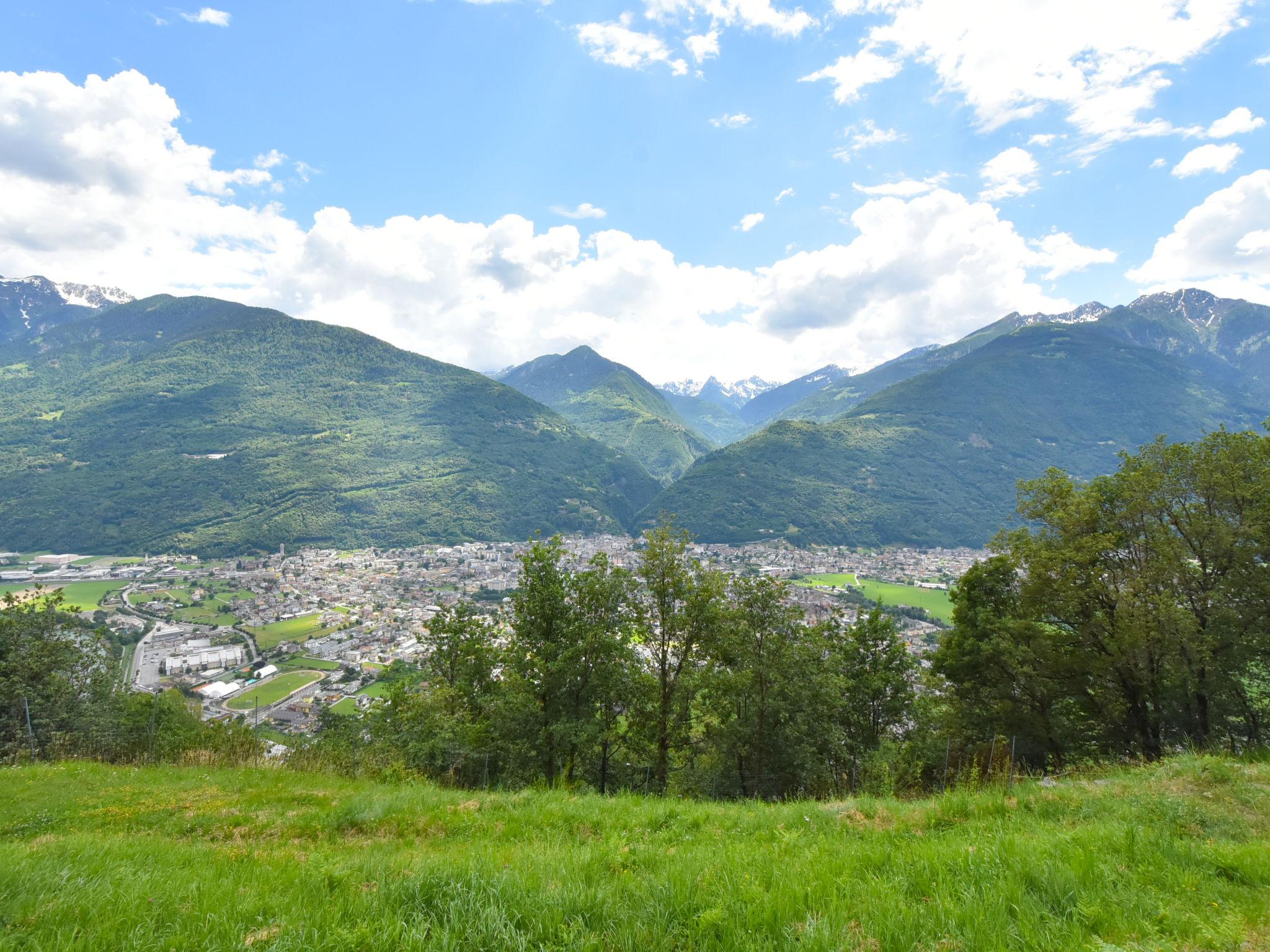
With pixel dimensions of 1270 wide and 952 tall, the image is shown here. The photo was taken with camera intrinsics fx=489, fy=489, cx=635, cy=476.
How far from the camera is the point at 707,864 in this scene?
4332 millimetres

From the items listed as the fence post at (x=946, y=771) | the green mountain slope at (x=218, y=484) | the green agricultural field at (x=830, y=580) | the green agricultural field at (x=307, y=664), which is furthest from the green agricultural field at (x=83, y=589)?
the green agricultural field at (x=830, y=580)

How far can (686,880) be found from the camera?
11.9 feet

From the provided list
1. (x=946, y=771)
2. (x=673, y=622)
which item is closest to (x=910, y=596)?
(x=673, y=622)

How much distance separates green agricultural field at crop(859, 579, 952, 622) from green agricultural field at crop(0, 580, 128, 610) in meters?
115

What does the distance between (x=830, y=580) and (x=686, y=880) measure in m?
105

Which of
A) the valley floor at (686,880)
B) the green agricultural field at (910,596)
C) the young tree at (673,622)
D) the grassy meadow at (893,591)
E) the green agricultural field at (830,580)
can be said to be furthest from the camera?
the green agricultural field at (830,580)

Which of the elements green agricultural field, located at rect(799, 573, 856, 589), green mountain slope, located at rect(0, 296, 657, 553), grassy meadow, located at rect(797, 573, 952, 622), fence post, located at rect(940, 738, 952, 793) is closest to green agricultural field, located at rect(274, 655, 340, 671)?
fence post, located at rect(940, 738, 952, 793)

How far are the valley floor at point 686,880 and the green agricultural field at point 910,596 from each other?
2824 inches

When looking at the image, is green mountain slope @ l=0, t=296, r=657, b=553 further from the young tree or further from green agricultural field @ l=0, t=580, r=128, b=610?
the young tree

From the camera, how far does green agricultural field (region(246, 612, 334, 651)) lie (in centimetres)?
5978

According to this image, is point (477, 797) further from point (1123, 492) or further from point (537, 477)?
point (537, 477)

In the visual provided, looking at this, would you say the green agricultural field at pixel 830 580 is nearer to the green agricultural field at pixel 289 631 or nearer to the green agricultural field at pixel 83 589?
the green agricultural field at pixel 289 631

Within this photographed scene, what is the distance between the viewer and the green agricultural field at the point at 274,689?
134ft

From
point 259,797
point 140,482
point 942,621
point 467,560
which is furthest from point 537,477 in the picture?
point 259,797
